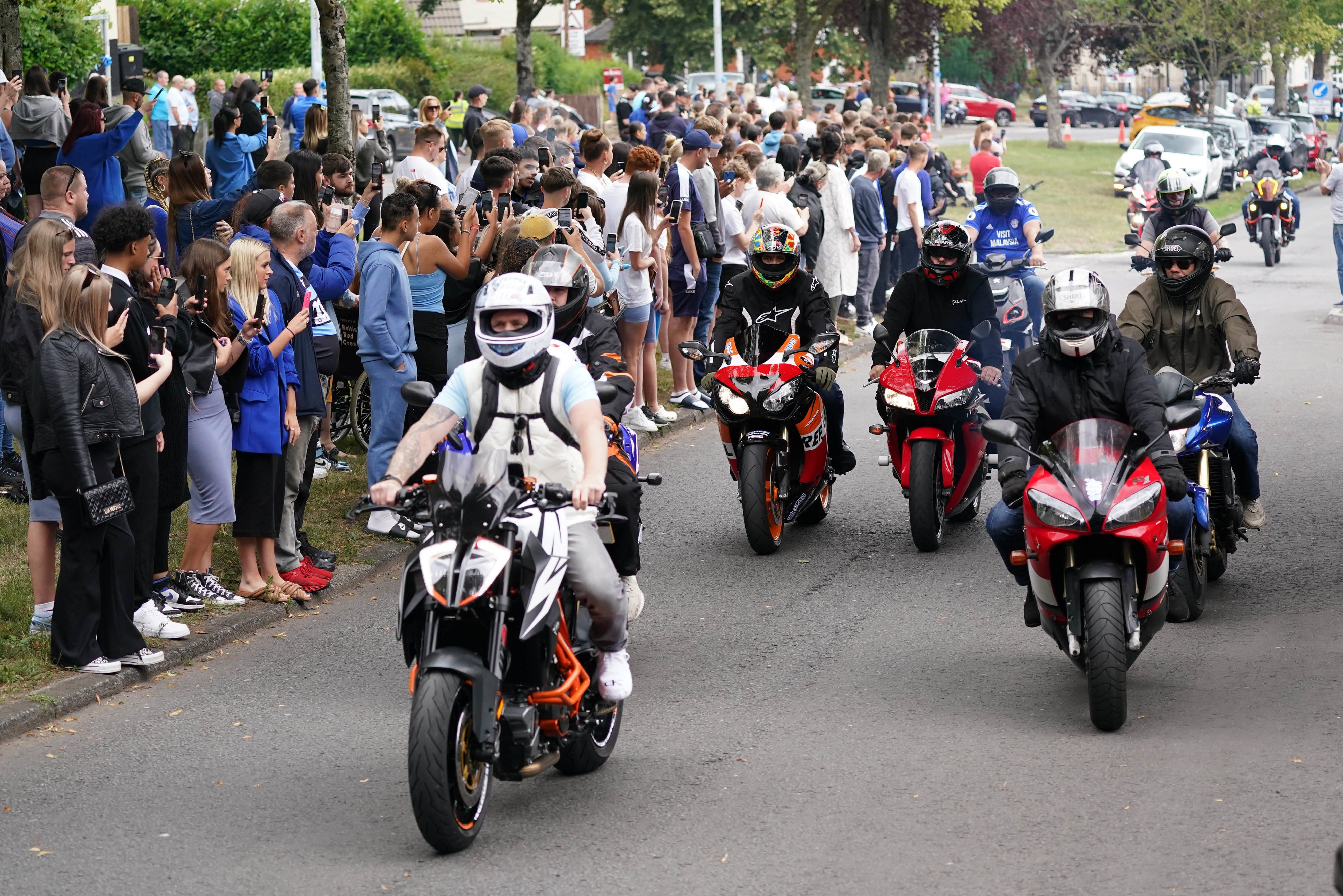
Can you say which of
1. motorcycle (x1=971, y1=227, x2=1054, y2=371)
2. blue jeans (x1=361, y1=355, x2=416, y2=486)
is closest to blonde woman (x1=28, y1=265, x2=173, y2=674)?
blue jeans (x1=361, y1=355, x2=416, y2=486)

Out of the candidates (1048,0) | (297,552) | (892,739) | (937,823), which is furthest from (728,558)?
(1048,0)

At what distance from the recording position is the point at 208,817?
6039 millimetres

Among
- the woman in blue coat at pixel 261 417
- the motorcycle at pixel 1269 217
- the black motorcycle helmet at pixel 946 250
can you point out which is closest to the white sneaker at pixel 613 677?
the woman in blue coat at pixel 261 417

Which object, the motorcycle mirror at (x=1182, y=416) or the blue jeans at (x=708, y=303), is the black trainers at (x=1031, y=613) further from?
the blue jeans at (x=708, y=303)

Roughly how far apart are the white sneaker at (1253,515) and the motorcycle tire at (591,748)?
4.21 metres

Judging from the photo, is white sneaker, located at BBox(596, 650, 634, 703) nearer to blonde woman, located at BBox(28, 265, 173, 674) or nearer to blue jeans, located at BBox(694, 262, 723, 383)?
blonde woman, located at BBox(28, 265, 173, 674)

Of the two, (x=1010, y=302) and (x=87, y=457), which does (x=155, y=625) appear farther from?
(x=1010, y=302)

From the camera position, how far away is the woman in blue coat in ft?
28.3

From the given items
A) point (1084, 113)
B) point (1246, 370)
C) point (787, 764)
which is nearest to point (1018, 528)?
point (787, 764)

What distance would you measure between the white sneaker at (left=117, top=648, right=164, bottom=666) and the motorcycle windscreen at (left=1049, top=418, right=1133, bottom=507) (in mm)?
4181

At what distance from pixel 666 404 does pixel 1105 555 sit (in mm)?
8325

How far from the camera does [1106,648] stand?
21.5 ft

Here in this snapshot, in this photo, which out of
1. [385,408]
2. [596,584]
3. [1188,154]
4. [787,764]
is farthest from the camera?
[1188,154]

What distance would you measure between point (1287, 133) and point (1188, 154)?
13.2 m
